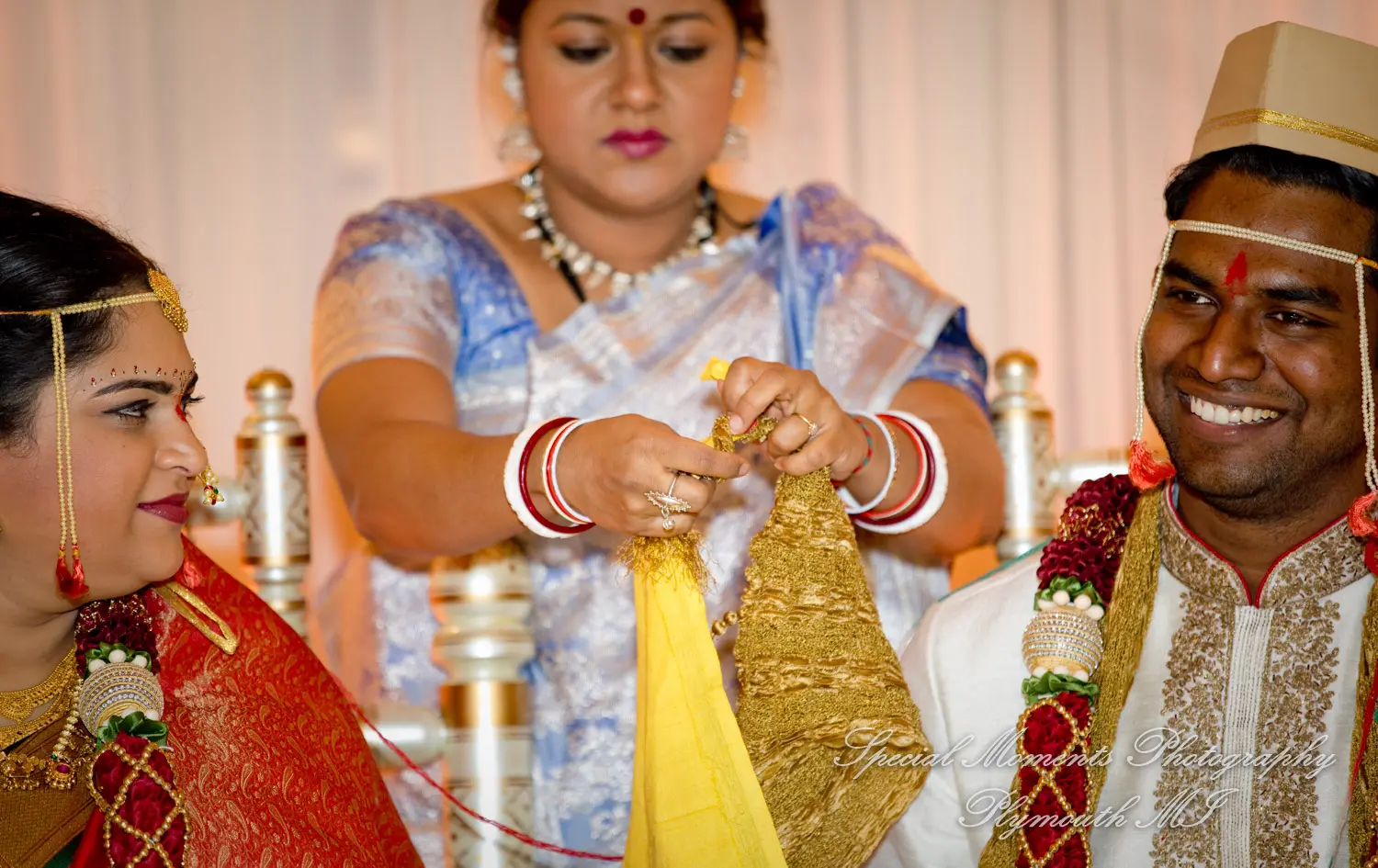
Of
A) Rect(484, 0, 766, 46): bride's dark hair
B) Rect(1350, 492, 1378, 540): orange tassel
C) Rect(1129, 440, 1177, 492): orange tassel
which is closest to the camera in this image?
Rect(1350, 492, 1378, 540): orange tassel

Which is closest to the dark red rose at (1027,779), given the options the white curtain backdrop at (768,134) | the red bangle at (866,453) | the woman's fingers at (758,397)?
the red bangle at (866,453)

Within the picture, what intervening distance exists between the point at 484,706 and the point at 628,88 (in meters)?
1.02

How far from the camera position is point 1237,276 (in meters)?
1.86

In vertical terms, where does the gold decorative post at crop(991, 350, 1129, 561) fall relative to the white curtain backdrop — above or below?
below

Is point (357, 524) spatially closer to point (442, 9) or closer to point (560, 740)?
point (560, 740)

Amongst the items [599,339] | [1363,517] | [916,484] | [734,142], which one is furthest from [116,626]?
[1363,517]

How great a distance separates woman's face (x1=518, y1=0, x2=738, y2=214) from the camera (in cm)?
249

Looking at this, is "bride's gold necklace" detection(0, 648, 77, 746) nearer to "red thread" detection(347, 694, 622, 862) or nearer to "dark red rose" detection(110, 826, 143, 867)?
"dark red rose" detection(110, 826, 143, 867)

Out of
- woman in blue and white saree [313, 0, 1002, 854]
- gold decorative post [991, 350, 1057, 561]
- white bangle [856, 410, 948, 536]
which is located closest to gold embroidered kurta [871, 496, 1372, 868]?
white bangle [856, 410, 948, 536]

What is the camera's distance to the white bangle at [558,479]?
1973 millimetres

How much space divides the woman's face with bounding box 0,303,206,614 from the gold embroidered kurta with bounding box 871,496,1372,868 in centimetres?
105

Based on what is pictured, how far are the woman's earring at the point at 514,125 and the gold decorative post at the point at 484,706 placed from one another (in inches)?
28.9

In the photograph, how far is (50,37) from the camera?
3547 mm

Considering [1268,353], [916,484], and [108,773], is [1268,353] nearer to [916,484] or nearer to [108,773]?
[916,484]
